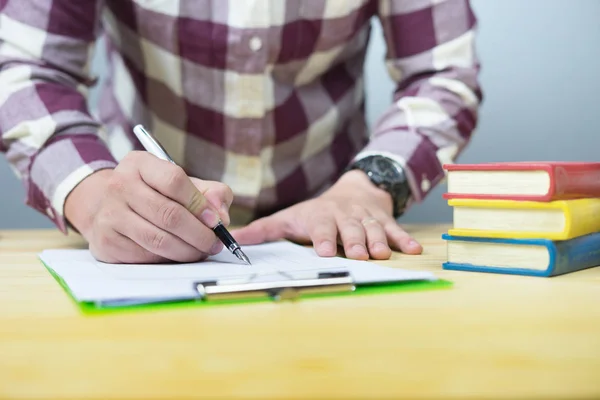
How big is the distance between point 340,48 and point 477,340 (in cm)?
86

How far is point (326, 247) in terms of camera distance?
0.71m

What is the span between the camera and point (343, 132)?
128cm

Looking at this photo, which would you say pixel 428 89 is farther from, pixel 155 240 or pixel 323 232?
pixel 155 240

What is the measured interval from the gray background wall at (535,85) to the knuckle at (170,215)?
3.59 ft

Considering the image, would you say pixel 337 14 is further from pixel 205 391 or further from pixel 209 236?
pixel 205 391

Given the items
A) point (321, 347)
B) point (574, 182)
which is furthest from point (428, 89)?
point (321, 347)

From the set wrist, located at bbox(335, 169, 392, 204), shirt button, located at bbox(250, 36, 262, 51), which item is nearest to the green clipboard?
wrist, located at bbox(335, 169, 392, 204)

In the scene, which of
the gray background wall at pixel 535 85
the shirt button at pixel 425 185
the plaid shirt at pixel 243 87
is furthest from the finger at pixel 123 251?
the gray background wall at pixel 535 85

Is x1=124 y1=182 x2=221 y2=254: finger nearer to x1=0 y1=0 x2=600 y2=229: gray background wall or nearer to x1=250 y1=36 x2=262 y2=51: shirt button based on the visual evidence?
x1=250 y1=36 x2=262 y2=51: shirt button

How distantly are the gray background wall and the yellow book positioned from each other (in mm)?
1076

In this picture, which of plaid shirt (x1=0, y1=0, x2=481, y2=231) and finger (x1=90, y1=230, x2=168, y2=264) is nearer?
finger (x1=90, y1=230, x2=168, y2=264)

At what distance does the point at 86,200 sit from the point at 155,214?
0.16 meters

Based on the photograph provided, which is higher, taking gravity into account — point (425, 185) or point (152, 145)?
point (152, 145)

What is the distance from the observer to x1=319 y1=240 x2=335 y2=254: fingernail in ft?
2.32
